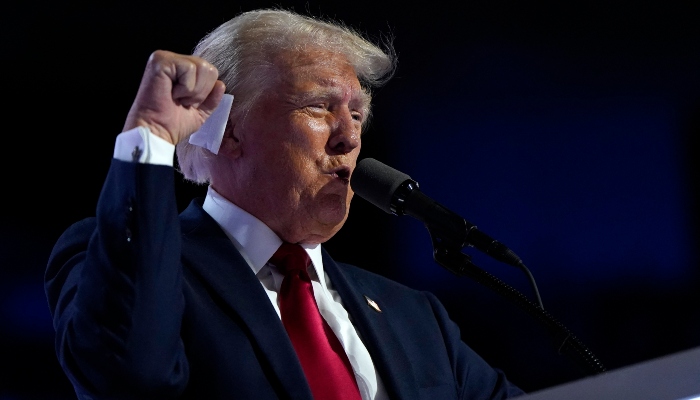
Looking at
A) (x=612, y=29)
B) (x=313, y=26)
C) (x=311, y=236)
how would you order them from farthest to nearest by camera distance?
1. (x=612, y=29)
2. (x=313, y=26)
3. (x=311, y=236)

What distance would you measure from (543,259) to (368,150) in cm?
73

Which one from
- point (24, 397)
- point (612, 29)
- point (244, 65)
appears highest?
point (612, 29)

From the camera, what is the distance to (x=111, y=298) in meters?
1.14

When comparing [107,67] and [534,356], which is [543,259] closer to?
[534,356]

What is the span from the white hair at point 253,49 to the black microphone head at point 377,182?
0.36 meters

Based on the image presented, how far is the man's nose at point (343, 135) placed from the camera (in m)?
1.73

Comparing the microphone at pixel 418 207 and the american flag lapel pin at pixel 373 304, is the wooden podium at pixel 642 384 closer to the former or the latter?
the microphone at pixel 418 207

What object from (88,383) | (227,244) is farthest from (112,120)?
(88,383)

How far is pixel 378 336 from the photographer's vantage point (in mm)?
1665

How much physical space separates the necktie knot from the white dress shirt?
0.01 metres

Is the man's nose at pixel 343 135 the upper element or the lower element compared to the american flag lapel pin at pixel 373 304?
upper

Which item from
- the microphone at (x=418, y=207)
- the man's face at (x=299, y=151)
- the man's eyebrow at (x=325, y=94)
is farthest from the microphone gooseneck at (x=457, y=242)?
the man's eyebrow at (x=325, y=94)

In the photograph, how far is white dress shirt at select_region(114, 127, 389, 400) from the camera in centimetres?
160

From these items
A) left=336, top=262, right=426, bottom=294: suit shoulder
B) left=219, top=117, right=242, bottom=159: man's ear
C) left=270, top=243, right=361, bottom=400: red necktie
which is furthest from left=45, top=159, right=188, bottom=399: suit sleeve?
left=336, top=262, right=426, bottom=294: suit shoulder
